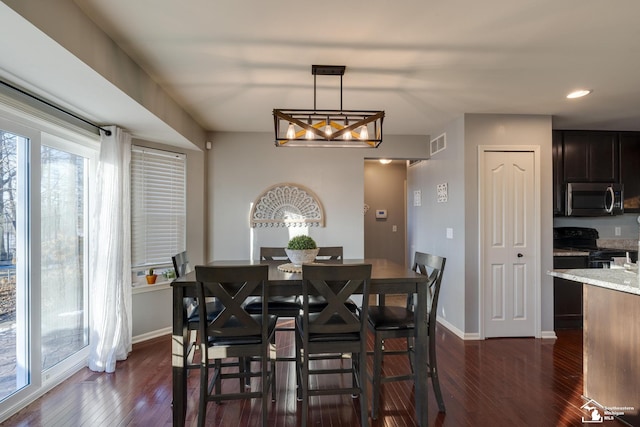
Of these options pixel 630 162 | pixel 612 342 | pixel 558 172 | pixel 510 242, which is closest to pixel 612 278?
pixel 612 342

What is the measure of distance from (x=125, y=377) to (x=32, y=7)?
2.73 meters

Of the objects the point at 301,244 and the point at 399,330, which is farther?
the point at 301,244

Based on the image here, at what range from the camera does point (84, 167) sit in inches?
123

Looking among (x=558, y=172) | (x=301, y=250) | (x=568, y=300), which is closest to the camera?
(x=301, y=250)

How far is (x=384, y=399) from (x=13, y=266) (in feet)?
9.44

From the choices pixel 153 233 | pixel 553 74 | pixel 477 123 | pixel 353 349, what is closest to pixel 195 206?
pixel 153 233

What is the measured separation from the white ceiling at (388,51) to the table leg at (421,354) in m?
1.67

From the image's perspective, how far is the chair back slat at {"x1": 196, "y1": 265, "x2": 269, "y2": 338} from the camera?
6.20 ft

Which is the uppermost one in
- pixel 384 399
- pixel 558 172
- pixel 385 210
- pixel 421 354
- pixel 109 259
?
pixel 558 172

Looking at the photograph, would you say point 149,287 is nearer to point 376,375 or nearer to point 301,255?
point 301,255

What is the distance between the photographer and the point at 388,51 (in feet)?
7.41

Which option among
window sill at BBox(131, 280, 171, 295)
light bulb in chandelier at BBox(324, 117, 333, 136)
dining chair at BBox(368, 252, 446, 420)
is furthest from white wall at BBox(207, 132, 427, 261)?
light bulb in chandelier at BBox(324, 117, 333, 136)

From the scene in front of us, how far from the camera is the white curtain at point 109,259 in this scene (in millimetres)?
2928

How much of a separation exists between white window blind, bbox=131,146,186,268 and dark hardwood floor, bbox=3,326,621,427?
3.62 feet
